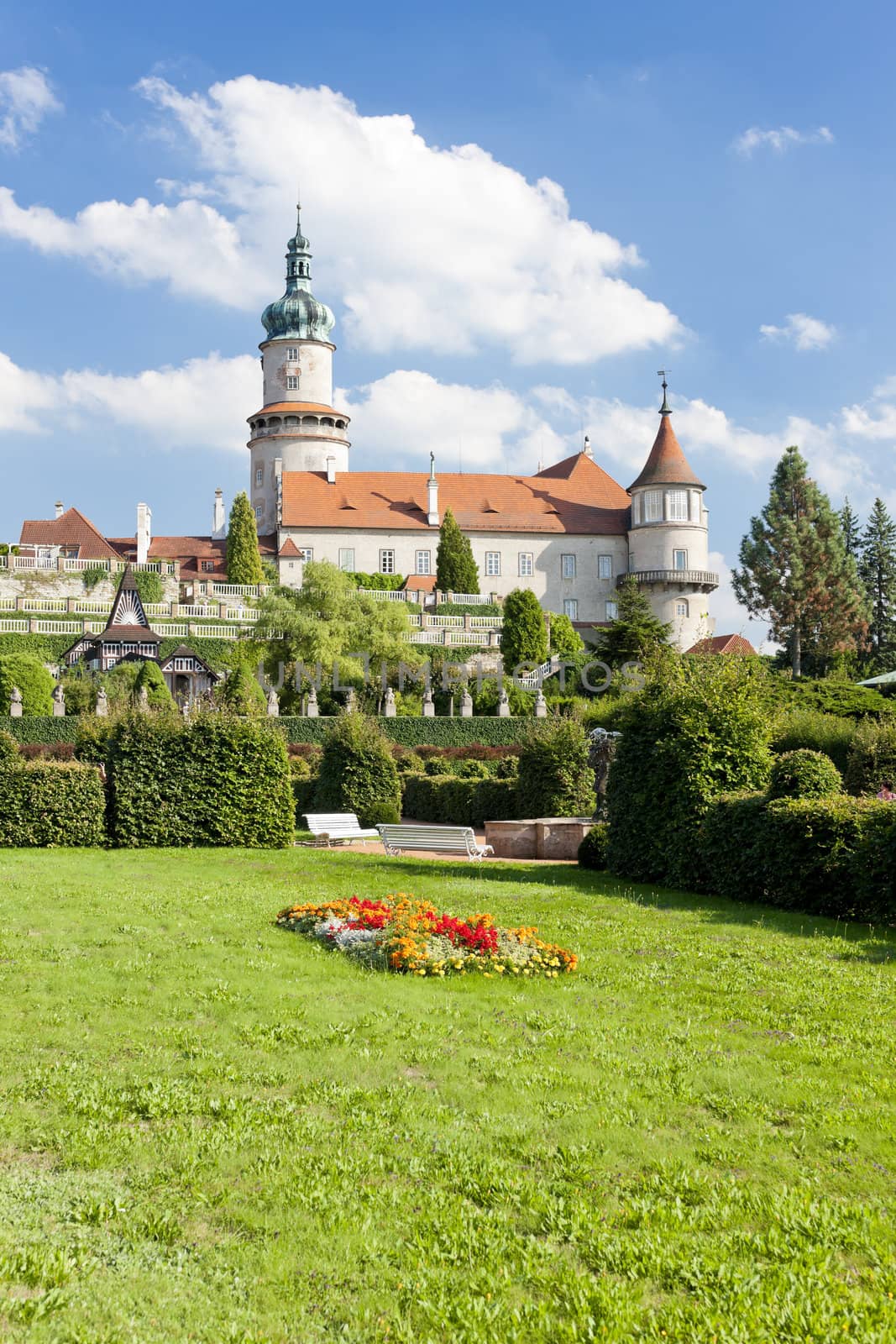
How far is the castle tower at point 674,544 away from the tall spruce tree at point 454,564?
437 inches

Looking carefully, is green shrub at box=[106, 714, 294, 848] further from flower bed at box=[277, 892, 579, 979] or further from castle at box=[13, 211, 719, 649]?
castle at box=[13, 211, 719, 649]

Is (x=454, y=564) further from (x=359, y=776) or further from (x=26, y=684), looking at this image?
(x=359, y=776)

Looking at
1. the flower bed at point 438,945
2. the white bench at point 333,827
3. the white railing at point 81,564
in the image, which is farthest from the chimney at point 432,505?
the flower bed at point 438,945

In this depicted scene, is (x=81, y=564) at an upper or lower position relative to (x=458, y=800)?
upper

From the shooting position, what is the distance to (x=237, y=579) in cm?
6512

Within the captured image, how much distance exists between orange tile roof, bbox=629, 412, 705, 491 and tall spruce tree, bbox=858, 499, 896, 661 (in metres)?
10.8

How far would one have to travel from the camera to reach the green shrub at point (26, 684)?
47250 millimetres

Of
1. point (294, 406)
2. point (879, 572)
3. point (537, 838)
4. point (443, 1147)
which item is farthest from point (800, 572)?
point (443, 1147)

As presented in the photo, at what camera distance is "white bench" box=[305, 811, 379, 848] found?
18.9 m

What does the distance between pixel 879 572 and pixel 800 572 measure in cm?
939

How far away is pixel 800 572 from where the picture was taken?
6316 cm

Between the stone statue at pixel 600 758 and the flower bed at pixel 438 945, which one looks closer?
the flower bed at pixel 438 945

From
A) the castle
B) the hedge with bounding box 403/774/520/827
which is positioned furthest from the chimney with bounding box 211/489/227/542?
the hedge with bounding box 403/774/520/827

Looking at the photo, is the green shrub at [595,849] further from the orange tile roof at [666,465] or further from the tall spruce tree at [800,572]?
the orange tile roof at [666,465]
